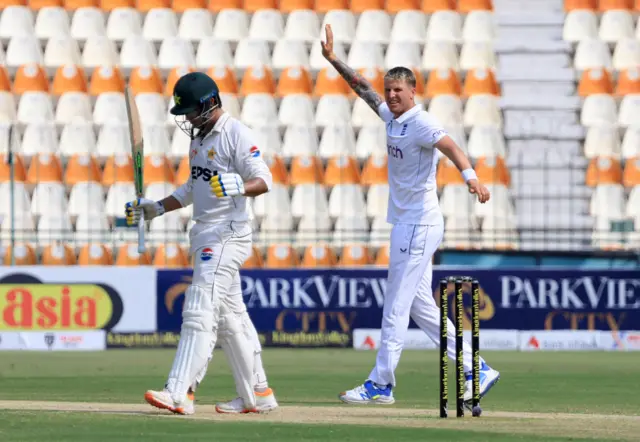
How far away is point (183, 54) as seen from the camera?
71.5 feet

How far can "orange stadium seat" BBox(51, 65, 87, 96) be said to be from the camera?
835 inches

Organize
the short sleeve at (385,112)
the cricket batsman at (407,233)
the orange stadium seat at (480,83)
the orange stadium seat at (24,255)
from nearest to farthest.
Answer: the cricket batsman at (407,233), the short sleeve at (385,112), the orange stadium seat at (24,255), the orange stadium seat at (480,83)

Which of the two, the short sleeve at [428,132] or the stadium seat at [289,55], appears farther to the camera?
the stadium seat at [289,55]

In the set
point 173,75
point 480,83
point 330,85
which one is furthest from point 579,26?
point 173,75

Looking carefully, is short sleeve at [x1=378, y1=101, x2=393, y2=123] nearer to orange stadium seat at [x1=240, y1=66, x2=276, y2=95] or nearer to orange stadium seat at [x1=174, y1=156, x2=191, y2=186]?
orange stadium seat at [x1=174, y1=156, x2=191, y2=186]

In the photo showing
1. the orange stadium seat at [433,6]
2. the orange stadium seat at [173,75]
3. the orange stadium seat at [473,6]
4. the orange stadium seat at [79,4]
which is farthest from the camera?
the orange stadium seat at [473,6]

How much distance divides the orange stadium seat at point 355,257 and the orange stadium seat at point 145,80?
4467 millimetres

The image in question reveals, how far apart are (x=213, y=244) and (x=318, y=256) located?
1187cm

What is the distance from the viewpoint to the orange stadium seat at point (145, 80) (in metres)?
21.2

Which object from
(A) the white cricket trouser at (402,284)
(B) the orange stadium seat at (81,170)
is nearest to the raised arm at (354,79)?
(A) the white cricket trouser at (402,284)

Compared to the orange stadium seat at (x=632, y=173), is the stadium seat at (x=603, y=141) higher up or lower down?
higher up

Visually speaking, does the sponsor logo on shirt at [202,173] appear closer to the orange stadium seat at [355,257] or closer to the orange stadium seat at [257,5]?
the orange stadium seat at [355,257]

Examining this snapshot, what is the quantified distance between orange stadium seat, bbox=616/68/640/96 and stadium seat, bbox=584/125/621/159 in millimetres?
754

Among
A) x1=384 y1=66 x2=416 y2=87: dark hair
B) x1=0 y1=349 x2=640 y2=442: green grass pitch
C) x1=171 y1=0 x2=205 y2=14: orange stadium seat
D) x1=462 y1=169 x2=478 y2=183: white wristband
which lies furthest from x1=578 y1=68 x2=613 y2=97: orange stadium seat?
x1=462 y1=169 x2=478 y2=183: white wristband
